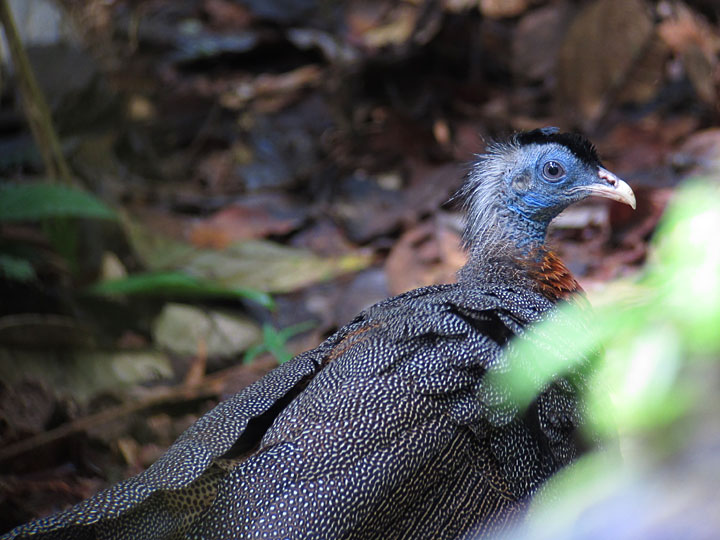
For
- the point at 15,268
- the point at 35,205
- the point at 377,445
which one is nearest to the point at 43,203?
the point at 35,205

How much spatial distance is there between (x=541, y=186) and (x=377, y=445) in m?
1.44

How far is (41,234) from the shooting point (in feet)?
17.2

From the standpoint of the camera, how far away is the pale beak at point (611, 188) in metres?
3.20

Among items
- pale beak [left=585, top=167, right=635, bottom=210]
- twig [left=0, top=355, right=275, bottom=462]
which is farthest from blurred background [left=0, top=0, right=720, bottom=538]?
pale beak [left=585, top=167, right=635, bottom=210]

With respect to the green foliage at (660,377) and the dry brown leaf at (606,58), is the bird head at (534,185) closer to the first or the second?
the green foliage at (660,377)

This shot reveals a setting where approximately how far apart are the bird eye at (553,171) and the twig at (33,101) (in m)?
3.06

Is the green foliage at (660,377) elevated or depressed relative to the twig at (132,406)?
elevated

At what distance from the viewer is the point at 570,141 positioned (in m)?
3.20

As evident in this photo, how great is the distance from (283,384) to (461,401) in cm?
62

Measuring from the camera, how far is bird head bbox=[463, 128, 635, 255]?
10.6 feet

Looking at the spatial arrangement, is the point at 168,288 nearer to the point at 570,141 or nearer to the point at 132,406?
the point at 132,406

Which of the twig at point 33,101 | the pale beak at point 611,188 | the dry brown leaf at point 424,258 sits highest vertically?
the twig at point 33,101

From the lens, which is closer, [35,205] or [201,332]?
[35,205]

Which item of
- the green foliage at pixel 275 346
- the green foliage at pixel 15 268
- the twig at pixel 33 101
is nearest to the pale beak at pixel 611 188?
the green foliage at pixel 275 346
